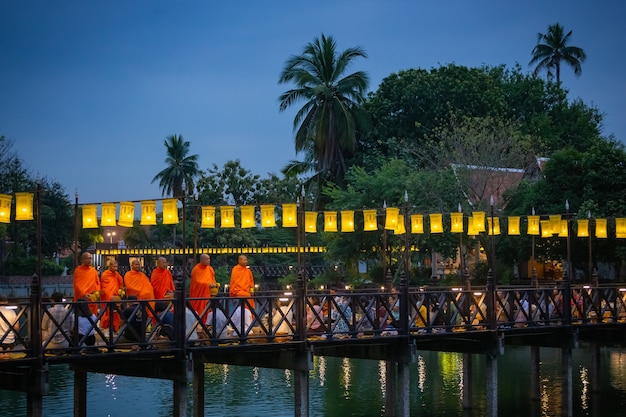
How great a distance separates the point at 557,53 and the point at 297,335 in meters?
69.3

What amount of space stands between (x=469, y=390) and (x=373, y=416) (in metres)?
2.74

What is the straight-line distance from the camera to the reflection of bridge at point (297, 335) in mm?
18641

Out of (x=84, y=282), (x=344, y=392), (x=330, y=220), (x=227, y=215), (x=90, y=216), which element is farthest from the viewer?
(x=344, y=392)

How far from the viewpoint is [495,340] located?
84.4 feet

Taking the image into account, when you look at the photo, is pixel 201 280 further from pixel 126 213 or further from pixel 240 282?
pixel 126 213

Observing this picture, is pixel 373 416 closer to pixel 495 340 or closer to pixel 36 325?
pixel 495 340

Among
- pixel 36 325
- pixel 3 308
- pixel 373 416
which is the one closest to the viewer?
pixel 36 325

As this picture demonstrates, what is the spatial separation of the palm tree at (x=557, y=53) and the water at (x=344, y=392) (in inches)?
1901

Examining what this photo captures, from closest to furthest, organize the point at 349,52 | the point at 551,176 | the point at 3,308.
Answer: the point at 3,308 < the point at 551,176 < the point at 349,52

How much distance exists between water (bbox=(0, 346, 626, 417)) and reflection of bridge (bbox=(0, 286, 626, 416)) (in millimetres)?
2147

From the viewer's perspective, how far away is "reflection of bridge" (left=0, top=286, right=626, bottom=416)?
18.6m

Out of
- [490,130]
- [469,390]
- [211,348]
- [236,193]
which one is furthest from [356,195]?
[211,348]

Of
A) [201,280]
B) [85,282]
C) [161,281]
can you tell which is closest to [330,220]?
[201,280]

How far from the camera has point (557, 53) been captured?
86.2 meters
